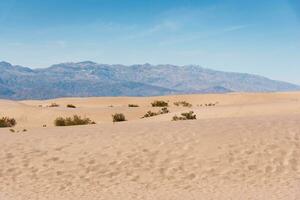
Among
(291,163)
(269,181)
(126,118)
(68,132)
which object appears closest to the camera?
(269,181)

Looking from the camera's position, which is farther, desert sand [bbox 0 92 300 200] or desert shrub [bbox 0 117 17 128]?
desert shrub [bbox 0 117 17 128]

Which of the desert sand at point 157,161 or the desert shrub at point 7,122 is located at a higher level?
the desert shrub at point 7,122

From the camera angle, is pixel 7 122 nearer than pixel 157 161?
No

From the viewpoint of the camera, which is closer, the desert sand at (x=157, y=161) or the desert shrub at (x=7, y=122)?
the desert sand at (x=157, y=161)

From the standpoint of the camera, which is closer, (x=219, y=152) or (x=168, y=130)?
(x=219, y=152)

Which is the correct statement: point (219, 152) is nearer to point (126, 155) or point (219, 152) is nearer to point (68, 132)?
point (126, 155)

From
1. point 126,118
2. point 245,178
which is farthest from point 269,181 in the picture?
point 126,118

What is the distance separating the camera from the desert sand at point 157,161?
14.8 metres

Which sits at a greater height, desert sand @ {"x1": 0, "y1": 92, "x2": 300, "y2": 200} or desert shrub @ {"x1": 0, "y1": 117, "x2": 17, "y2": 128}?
desert shrub @ {"x1": 0, "y1": 117, "x2": 17, "y2": 128}

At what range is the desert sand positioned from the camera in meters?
14.8

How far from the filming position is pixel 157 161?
690 inches

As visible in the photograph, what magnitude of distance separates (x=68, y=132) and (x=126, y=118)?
20.7m

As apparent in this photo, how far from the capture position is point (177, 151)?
18406mm

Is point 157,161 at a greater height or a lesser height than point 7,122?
lesser
